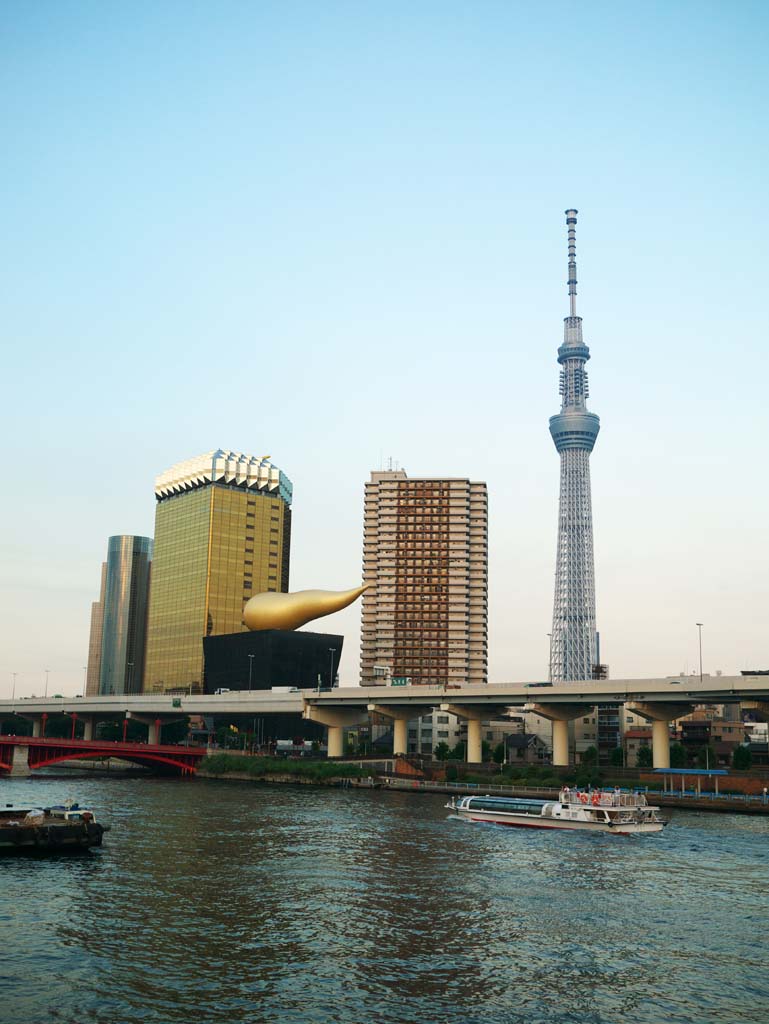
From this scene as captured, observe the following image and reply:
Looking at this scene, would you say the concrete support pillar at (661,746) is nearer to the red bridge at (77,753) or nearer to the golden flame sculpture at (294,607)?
the red bridge at (77,753)

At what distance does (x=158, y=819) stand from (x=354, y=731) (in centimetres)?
10966

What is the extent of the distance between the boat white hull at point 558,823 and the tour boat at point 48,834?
3142 cm

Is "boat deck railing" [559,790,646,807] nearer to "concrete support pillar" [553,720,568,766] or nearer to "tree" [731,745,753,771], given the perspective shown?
"tree" [731,745,753,771]

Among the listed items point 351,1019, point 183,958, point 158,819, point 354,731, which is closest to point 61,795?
point 158,819

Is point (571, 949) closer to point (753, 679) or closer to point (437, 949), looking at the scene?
point (437, 949)

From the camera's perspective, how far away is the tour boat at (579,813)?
76.2 meters

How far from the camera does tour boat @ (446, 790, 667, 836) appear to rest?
7619 cm

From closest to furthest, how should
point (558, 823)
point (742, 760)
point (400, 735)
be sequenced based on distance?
point (558, 823) → point (742, 760) → point (400, 735)

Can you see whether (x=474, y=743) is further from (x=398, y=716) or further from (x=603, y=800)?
(x=603, y=800)

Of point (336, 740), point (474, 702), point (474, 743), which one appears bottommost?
point (336, 740)

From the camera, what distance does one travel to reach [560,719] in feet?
402

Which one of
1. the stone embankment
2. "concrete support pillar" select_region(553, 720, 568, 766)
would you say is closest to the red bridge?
the stone embankment

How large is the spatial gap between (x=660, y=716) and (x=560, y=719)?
13.7 meters

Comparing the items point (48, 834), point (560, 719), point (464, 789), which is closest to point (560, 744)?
point (560, 719)
